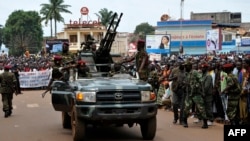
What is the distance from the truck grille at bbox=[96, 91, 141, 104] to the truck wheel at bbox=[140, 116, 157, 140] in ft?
Answer: 2.22

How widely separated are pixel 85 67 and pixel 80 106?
1.75 m

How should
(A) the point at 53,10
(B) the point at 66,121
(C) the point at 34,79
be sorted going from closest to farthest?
1. (B) the point at 66,121
2. (C) the point at 34,79
3. (A) the point at 53,10

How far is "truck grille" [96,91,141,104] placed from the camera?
31.7ft

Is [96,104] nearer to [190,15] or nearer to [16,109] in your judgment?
[16,109]

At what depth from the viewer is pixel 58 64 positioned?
12.8 metres

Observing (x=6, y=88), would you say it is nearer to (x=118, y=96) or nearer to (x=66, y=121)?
(x=66, y=121)

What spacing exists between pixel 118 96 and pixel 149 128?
1.14m

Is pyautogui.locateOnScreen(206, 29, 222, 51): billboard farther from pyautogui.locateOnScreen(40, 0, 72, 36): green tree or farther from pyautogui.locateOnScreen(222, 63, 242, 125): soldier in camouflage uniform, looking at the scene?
pyautogui.locateOnScreen(40, 0, 72, 36): green tree

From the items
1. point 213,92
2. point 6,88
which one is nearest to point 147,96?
point 213,92

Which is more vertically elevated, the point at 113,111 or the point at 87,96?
the point at 87,96

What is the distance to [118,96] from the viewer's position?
9.75 metres

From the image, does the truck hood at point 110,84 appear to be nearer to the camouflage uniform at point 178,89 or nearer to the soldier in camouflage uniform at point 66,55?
the soldier in camouflage uniform at point 66,55

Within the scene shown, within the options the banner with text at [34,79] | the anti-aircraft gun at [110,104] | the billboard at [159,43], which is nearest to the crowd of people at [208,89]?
the anti-aircraft gun at [110,104]

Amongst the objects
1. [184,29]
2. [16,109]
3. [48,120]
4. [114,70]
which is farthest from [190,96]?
[184,29]
